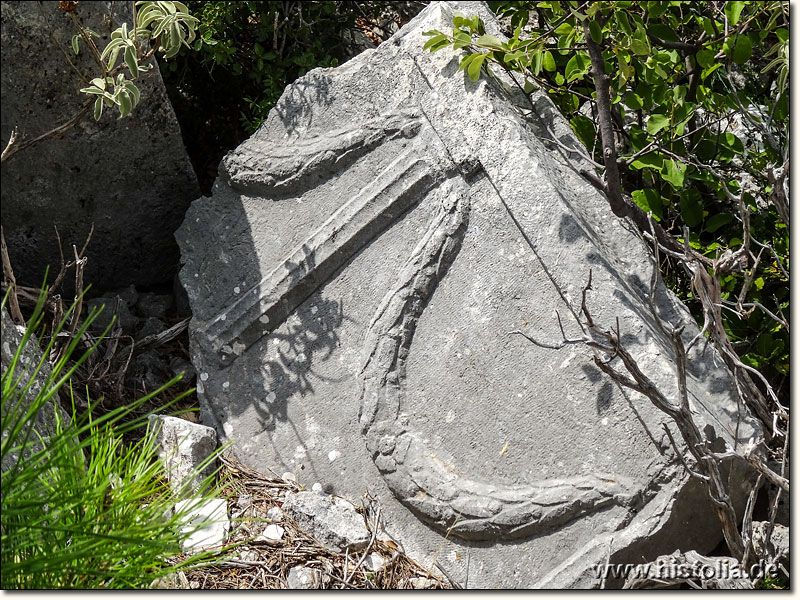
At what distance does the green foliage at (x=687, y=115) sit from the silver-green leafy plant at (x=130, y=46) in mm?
661

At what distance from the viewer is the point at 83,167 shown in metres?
2.42

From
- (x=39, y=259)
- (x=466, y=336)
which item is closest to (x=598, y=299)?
(x=466, y=336)

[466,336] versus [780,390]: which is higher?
[466,336]

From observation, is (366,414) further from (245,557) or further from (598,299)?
(598,299)

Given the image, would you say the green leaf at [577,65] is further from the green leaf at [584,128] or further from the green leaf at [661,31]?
the green leaf at [661,31]

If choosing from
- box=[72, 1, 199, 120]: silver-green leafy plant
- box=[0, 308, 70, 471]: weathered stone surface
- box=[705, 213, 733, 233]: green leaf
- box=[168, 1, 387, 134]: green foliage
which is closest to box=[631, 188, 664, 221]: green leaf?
box=[705, 213, 733, 233]: green leaf

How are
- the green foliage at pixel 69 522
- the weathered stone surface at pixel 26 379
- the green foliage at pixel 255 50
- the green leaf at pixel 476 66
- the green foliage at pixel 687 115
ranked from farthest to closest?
1. the green foliage at pixel 255 50
2. the green foliage at pixel 687 115
3. the green leaf at pixel 476 66
4. the weathered stone surface at pixel 26 379
5. the green foliage at pixel 69 522

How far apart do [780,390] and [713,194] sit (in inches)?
25.0

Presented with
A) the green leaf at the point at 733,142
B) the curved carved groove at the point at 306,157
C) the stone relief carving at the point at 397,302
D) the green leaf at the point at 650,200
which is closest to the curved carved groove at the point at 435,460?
the stone relief carving at the point at 397,302

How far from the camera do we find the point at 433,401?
80.9 inches

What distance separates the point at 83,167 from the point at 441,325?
46.2 inches

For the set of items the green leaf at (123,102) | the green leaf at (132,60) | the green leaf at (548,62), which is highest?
the green leaf at (132,60)

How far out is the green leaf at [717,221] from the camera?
2449mm

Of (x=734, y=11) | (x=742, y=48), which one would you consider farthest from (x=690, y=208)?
(x=734, y=11)
